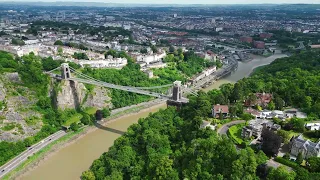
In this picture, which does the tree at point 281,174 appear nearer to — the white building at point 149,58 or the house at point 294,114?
the house at point 294,114

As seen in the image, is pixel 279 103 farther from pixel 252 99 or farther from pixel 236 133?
pixel 236 133

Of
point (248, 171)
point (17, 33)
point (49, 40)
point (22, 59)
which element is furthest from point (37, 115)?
point (17, 33)

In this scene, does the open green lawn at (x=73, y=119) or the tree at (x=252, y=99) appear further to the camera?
the open green lawn at (x=73, y=119)

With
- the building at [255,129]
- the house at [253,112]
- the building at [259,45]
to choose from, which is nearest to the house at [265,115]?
the house at [253,112]

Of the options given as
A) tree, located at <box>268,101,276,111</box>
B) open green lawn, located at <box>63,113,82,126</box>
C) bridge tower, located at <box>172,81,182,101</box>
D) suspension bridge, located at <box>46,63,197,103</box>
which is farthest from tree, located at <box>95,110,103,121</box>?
tree, located at <box>268,101,276,111</box>

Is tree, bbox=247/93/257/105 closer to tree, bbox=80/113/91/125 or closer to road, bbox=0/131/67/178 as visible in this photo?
tree, bbox=80/113/91/125

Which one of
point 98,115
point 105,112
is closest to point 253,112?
point 105,112
